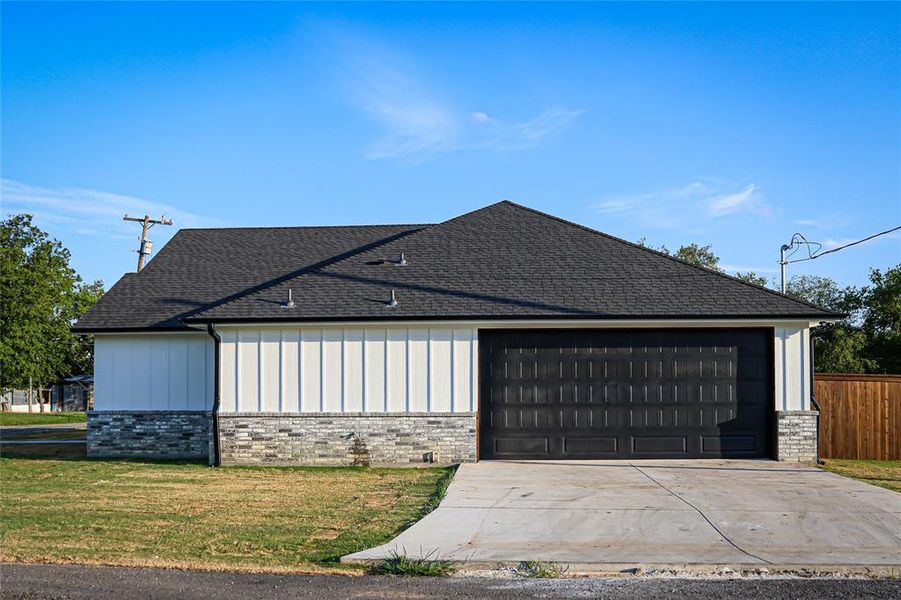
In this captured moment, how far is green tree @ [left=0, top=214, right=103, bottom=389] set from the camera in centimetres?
4650

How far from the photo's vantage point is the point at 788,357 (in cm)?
1658

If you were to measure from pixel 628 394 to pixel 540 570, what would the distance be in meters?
9.10

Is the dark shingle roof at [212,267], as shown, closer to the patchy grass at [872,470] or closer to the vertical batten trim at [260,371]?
the vertical batten trim at [260,371]

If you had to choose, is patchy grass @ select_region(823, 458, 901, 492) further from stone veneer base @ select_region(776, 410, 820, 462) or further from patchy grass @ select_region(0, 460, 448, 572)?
patchy grass @ select_region(0, 460, 448, 572)

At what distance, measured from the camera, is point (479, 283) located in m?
17.6

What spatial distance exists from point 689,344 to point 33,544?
12.1 m

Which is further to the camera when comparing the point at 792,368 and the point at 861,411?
the point at 861,411

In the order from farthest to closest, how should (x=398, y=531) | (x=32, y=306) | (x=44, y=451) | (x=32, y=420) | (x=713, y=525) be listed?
(x=32, y=306) → (x=32, y=420) → (x=44, y=451) → (x=713, y=525) → (x=398, y=531)

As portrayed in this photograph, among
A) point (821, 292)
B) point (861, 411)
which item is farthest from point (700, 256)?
point (861, 411)

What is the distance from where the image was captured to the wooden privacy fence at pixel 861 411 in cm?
1748

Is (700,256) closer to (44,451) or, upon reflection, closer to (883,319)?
(883,319)

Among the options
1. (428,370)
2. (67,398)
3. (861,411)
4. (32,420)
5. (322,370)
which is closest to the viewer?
(428,370)

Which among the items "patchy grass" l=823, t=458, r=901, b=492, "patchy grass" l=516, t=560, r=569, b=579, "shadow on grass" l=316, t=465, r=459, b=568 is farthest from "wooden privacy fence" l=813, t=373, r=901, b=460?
"patchy grass" l=516, t=560, r=569, b=579

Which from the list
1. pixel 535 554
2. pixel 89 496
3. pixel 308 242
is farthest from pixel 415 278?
pixel 535 554
